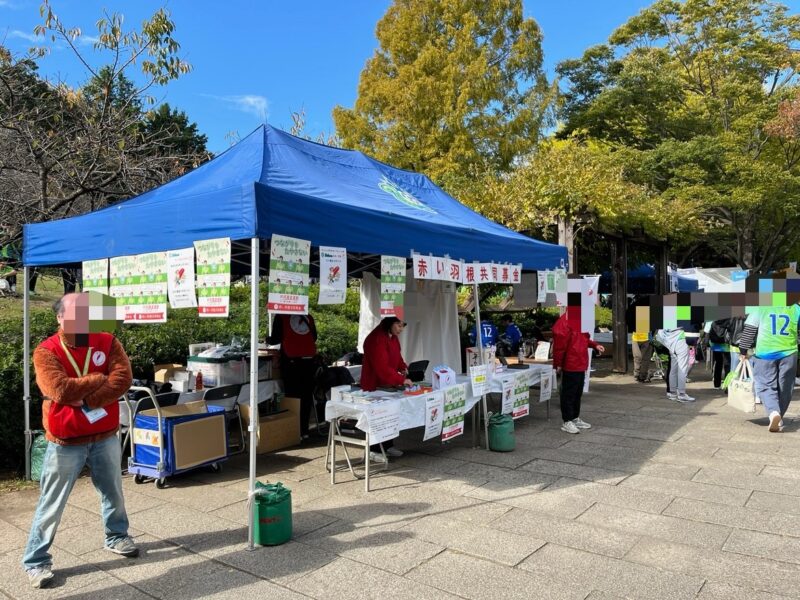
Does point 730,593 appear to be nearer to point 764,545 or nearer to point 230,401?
point 764,545

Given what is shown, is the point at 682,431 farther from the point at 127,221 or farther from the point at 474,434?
the point at 127,221

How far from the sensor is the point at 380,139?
20938 mm

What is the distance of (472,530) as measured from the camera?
4.09m

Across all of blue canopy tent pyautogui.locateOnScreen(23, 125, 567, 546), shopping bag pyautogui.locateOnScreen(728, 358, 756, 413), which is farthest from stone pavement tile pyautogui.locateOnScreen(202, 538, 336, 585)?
shopping bag pyautogui.locateOnScreen(728, 358, 756, 413)

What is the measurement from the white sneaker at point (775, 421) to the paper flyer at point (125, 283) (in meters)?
7.14

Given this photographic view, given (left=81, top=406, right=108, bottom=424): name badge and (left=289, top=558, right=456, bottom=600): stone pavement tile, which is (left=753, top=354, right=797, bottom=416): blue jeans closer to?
(left=289, top=558, right=456, bottom=600): stone pavement tile

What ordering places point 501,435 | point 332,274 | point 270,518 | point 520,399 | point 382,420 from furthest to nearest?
point 520,399, point 501,435, point 382,420, point 332,274, point 270,518

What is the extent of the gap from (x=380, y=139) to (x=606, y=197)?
40.4ft

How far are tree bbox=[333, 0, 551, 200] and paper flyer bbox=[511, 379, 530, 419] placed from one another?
1320 centimetres

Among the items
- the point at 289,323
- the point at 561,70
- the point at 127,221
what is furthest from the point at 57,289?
the point at 561,70

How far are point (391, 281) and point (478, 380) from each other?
1.77 m

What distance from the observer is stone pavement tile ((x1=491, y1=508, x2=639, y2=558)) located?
379 centimetres

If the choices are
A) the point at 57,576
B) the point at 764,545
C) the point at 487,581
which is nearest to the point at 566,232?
the point at 764,545

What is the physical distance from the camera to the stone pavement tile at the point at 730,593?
3109mm
